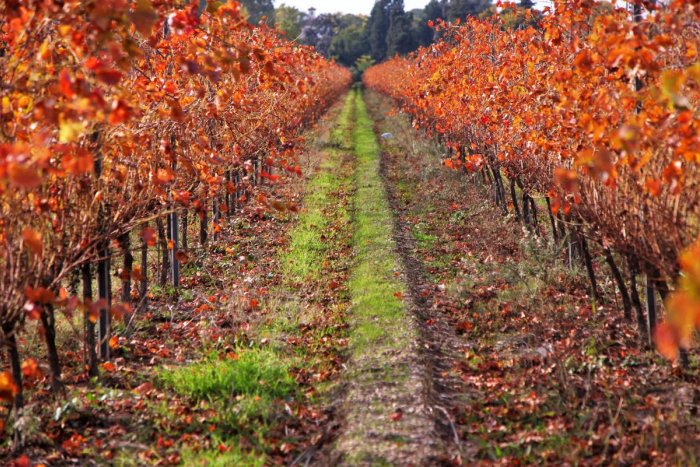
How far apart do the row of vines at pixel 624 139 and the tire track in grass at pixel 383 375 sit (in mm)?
1654

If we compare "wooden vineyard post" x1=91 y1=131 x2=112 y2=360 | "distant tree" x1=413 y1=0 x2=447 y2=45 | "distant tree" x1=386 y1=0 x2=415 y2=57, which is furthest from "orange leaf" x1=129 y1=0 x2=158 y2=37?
"distant tree" x1=413 y1=0 x2=447 y2=45

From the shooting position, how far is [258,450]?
16.0 ft

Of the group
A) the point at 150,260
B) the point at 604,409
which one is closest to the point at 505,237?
the point at 150,260

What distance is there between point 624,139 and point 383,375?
290 cm

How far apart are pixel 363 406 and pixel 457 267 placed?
13.9ft

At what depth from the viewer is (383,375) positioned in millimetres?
5867

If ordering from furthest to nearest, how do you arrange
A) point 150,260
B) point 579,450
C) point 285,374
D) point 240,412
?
point 150,260 < point 285,374 < point 240,412 < point 579,450

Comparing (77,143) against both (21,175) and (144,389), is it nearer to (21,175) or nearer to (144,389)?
(144,389)

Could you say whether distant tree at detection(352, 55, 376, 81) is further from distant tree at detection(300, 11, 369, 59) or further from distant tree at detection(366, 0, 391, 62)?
distant tree at detection(300, 11, 369, 59)

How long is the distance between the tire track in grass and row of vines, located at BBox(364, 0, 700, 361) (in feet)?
5.43

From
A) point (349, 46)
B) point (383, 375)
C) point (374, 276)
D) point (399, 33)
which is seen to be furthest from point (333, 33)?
point (383, 375)

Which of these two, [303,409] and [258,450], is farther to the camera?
[303,409]

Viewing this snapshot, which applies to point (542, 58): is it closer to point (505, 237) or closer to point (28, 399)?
point (505, 237)

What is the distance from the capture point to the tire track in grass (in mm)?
4691
